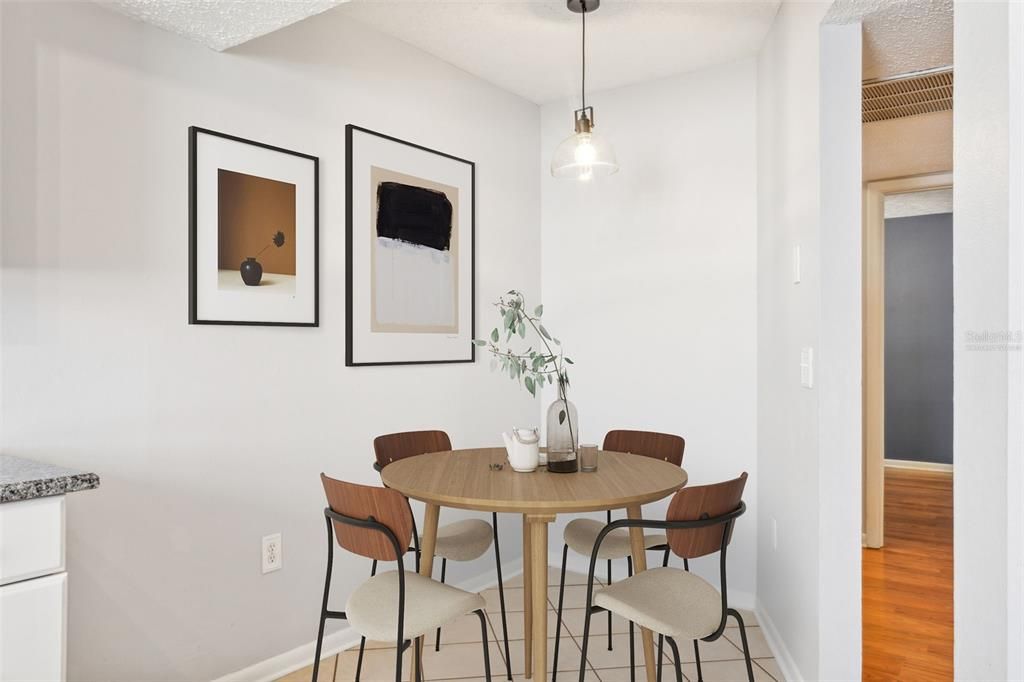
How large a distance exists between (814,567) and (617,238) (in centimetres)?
200

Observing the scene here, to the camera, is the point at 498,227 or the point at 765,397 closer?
the point at 765,397

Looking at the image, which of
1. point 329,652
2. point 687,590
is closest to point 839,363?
point 687,590

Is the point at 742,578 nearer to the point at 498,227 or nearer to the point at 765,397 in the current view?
the point at 765,397

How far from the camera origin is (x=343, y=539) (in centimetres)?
194

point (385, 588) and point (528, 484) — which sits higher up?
point (528, 484)

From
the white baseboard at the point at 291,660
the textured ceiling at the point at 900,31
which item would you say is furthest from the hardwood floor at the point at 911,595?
the textured ceiling at the point at 900,31

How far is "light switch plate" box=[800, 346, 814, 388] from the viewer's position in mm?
2293

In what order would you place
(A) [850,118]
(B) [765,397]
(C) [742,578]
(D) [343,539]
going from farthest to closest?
(C) [742,578] < (B) [765,397] < (A) [850,118] < (D) [343,539]

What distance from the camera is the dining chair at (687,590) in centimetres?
185

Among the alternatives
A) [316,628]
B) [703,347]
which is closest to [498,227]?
[703,347]

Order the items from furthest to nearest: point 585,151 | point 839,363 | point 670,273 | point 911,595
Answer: point 670,273 → point 911,595 → point 585,151 → point 839,363

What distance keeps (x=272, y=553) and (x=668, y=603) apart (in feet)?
4.88

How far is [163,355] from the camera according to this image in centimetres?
225

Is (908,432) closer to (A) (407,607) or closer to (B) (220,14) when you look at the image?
(A) (407,607)
